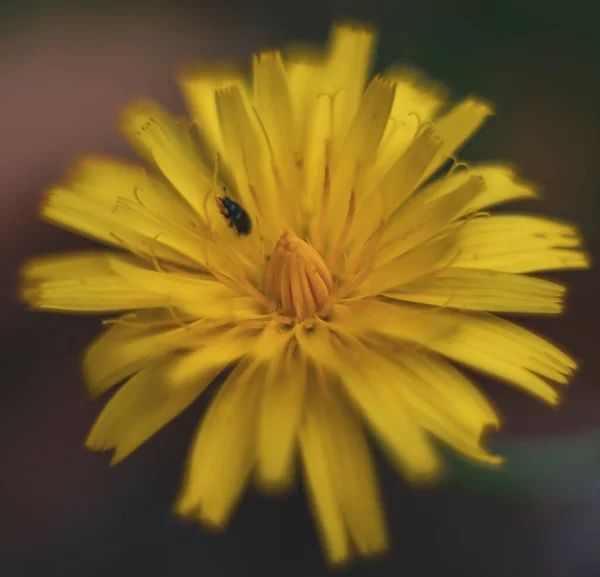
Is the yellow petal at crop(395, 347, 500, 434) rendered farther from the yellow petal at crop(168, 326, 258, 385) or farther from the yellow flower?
the yellow petal at crop(168, 326, 258, 385)

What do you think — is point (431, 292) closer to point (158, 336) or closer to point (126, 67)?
point (158, 336)

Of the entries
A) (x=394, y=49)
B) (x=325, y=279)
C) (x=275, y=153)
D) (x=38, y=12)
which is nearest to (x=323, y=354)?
(x=325, y=279)

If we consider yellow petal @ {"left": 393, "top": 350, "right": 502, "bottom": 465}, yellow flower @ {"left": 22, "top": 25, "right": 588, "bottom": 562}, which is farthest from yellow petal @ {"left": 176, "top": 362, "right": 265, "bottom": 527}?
yellow petal @ {"left": 393, "top": 350, "right": 502, "bottom": 465}

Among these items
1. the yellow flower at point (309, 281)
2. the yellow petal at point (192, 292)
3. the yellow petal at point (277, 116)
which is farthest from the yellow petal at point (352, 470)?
the yellow petal at point (277, 116)

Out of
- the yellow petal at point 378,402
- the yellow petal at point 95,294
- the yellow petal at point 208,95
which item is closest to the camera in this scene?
the yellow petal at point 378,402

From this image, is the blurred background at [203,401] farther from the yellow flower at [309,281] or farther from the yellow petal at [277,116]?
the yellow petal at [277,116]
